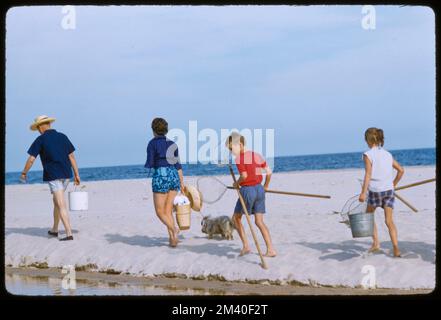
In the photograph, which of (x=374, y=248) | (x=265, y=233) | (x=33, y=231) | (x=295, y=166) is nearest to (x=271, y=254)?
(x=265, y=233)

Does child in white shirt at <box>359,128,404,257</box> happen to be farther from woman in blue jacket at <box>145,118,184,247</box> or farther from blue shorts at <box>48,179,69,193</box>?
blue shorts at <box>48,179,69,193</box>

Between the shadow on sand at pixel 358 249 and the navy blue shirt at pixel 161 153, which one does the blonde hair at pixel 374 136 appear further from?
the navy blue shirt at pixel 161 153

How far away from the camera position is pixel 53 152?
10195 mm

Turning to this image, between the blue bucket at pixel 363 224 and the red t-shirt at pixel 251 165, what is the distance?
3.97 feet

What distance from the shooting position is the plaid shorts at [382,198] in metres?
8.10

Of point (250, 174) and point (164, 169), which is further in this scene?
point (164, 169)

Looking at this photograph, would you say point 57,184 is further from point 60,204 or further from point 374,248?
point 374,248

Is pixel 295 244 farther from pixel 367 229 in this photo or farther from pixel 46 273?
pixel 46 273

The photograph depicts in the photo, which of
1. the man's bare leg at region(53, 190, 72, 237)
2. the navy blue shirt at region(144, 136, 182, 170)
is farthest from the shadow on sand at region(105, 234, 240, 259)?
the navy blue shirt at region(144, 136, 182, 170)

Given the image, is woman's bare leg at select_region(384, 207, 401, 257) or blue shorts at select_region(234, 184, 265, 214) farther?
blue shorts at select_region(234, 184, 265, 214)

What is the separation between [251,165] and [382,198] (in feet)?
5.08

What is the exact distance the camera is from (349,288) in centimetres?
778

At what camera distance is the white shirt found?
807 cm

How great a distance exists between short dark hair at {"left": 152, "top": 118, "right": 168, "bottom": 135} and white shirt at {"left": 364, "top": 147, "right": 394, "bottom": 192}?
2851mm
